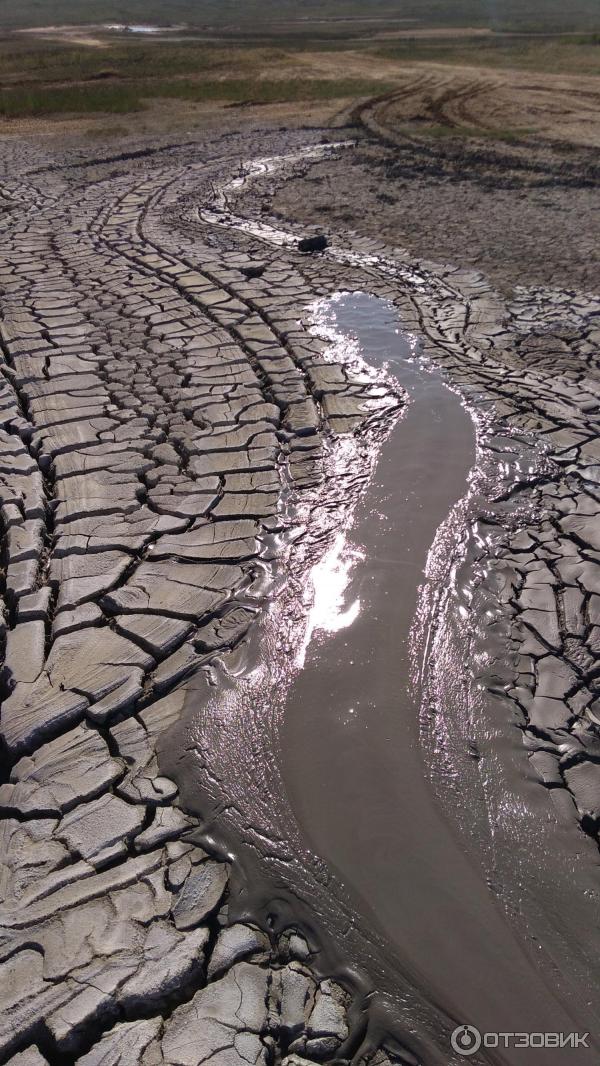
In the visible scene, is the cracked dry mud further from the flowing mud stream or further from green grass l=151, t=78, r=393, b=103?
green grass l=151, t=78, r=393, b=103

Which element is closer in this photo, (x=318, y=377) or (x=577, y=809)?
(x=577, y=809)

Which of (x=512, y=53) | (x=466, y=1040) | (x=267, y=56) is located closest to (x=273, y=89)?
(x=267, y=56)

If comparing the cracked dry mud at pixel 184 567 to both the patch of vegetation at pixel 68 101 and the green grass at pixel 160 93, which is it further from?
the green grass at pixel 160 93

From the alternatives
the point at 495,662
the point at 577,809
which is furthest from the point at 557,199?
the point at 577,809

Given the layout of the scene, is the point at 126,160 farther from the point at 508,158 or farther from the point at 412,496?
the point at 412,496

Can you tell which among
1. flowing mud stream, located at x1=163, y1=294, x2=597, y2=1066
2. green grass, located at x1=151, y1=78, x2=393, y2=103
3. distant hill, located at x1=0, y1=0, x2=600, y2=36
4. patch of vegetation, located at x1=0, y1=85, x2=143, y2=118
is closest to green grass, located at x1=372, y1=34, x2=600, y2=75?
green grass, located at x1=151, y1=78, x2=393, y2=103

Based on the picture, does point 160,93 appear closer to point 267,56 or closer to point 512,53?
point 267,56
